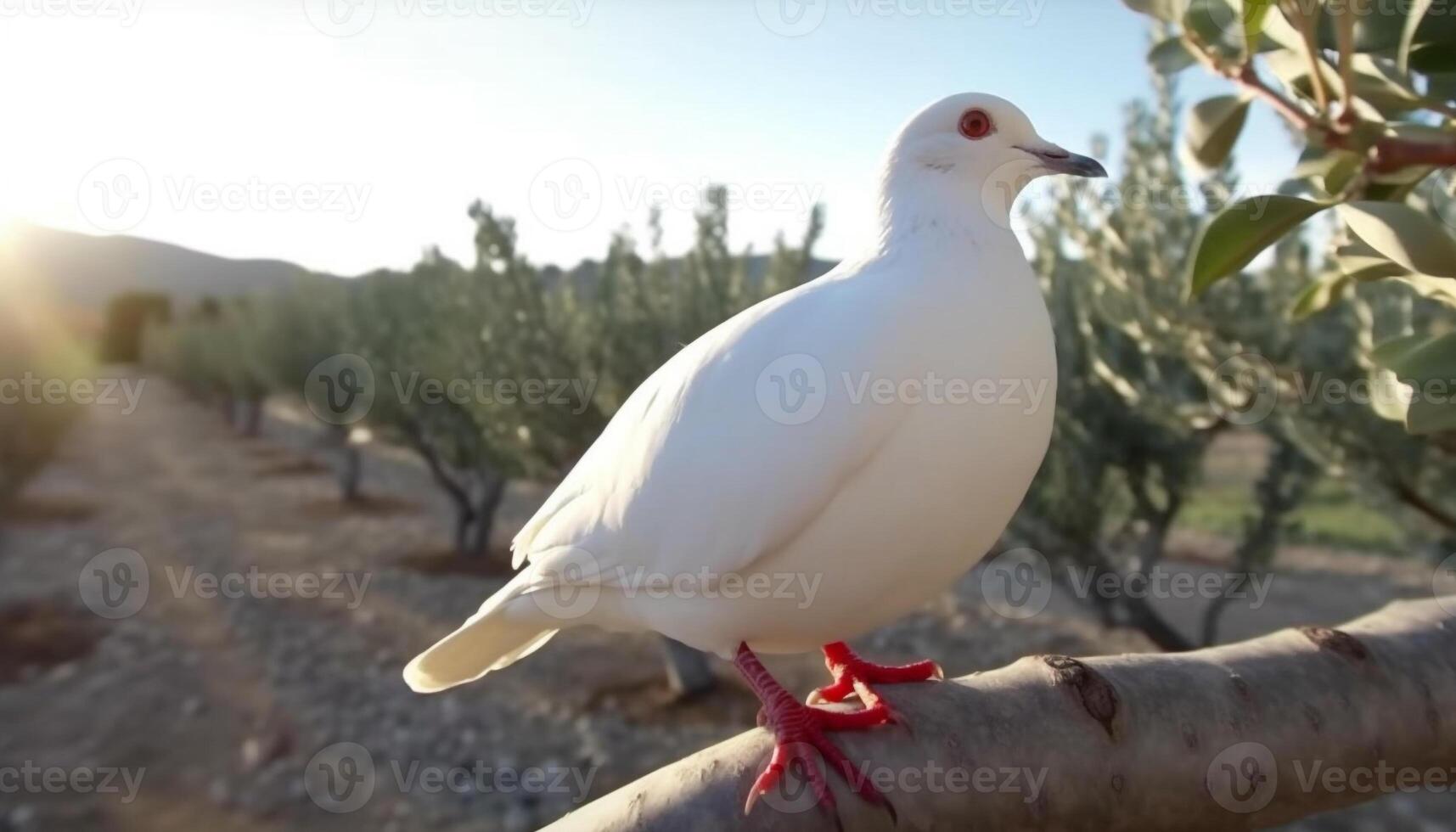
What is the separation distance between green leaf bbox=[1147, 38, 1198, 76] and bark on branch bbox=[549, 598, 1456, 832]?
1180mm

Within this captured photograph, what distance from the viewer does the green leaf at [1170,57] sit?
84.1 inches

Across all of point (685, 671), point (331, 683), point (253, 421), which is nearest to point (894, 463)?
point (685, 671)

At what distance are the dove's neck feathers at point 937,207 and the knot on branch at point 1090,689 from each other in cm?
76

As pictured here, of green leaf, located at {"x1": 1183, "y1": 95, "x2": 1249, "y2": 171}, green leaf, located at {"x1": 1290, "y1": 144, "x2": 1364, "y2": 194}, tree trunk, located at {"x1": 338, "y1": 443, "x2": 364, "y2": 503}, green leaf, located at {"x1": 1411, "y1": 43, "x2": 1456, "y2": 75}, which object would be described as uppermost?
green leaf, located at {"x1": 1411, "y1": 43, "x2": 1456, "y2": 75}

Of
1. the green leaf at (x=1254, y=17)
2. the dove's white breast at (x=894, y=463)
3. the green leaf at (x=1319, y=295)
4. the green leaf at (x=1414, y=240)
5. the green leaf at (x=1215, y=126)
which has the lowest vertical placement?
the dove's white breast at (x=894, y=463)

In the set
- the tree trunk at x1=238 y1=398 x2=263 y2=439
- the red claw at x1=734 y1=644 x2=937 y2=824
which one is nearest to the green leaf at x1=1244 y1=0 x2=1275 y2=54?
the red claw at x1=734 y1=644 x2=937 y2=824

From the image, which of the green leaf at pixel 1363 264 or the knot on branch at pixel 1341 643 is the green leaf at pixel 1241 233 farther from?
the knot on branch at pixel 1341 643

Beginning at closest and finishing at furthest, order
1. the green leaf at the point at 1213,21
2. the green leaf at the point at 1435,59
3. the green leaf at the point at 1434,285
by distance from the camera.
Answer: the green leaf at the point at 1434,285, the green leaf at the point at 1435,59, the green leaf at the point at 1213,21

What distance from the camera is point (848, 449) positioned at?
171 centimetres

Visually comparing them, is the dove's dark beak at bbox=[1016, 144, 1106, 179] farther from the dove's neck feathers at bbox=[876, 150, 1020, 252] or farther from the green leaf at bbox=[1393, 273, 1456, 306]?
the green leaf at bbox=[1393, 273, 1456, 306]

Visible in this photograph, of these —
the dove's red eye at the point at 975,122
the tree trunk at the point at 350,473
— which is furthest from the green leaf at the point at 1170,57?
the tree trunk at the point at 350,473

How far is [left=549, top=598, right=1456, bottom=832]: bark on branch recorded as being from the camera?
1471 millimetres

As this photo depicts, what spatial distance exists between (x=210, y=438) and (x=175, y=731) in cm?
2521

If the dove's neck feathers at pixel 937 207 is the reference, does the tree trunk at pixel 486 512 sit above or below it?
below
